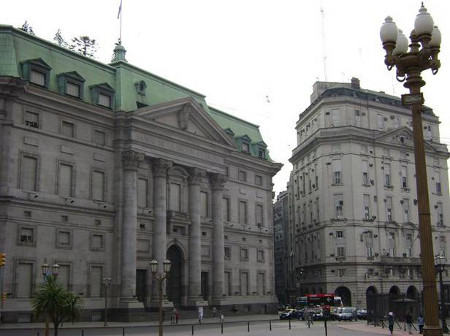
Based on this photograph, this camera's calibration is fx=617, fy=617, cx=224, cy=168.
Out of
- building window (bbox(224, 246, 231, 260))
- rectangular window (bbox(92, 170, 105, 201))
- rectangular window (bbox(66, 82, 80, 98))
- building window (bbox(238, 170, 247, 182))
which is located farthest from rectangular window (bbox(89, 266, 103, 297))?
building window (bbox(238, 170, 247, 182))

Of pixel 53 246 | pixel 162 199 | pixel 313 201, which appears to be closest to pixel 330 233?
pixel 313 201

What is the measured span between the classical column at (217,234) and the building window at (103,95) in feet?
50.0

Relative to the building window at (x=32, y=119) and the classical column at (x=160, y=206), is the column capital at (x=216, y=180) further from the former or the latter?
the building window at (x=32, y=119)

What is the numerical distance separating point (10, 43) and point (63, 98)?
241 inches

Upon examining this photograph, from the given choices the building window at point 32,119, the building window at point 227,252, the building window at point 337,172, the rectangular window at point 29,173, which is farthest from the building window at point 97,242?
the building window at point 337,172

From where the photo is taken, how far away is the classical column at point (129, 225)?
55188 millimetres

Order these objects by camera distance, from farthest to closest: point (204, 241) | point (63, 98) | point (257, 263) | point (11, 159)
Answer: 1. point (257, 263)
2. point (204, 241)
3. point (63, 98)
4. point (11, 159)

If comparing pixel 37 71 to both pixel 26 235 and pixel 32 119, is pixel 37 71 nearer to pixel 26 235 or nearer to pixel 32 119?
pixel 32 119

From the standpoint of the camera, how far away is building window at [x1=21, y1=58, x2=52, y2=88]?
168 ft

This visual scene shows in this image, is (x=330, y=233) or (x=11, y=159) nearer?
(x=11, y=159)

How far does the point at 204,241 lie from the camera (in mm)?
66500

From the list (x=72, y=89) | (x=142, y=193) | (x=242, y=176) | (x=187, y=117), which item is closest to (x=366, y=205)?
(x=242, y=176)

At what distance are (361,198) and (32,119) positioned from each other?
2061 inches

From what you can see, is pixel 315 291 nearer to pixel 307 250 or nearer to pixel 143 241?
pixel 307 250
